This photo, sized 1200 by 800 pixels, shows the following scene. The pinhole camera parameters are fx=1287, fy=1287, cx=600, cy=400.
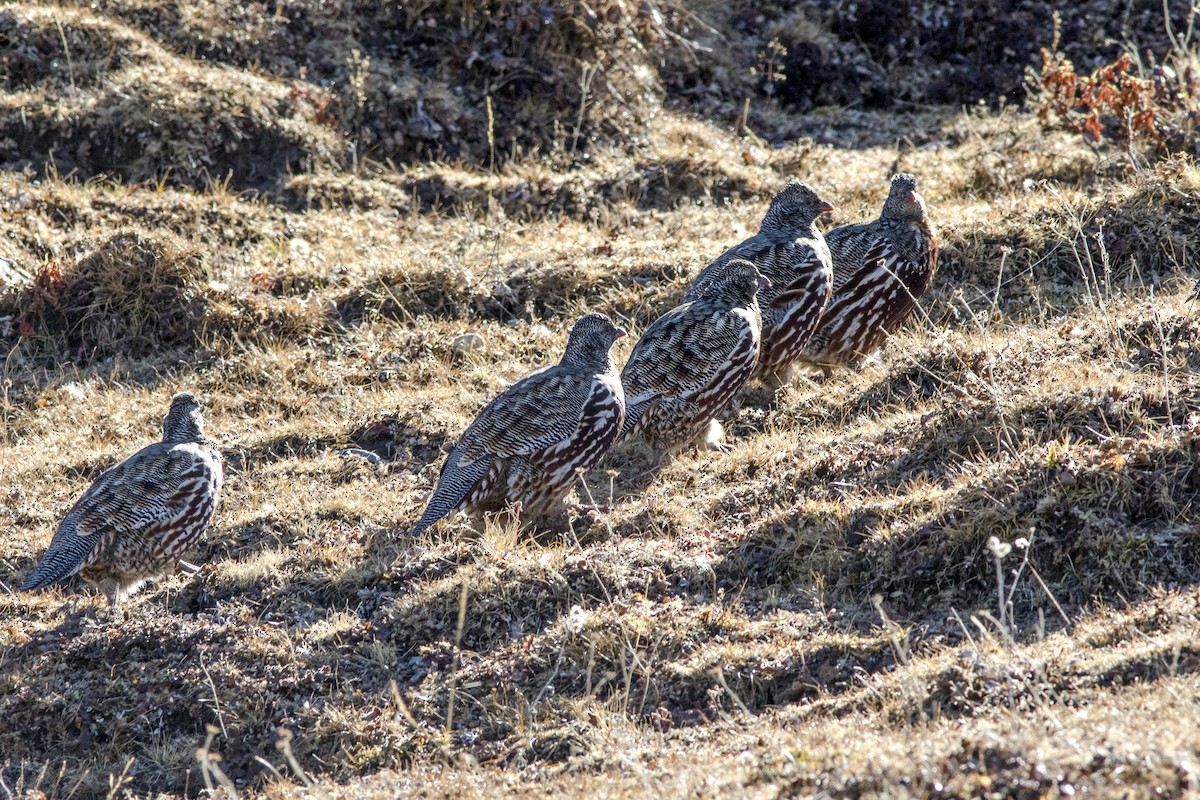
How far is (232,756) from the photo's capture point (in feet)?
24.2

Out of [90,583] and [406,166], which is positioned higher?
[406,166]

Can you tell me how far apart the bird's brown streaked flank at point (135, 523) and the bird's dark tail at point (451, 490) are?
5.30ft

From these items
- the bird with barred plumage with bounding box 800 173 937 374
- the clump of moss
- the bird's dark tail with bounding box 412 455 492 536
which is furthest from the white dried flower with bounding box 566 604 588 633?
the clump of moss

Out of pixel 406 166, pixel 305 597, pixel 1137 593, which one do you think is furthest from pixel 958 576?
pixel 406 166

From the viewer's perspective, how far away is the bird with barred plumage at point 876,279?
36.0ft

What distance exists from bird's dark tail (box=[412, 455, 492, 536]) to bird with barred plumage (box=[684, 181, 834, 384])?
260cm

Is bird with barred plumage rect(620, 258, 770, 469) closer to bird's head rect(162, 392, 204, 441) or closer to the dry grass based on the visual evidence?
the dry grass

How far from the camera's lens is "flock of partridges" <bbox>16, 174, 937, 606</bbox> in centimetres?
902

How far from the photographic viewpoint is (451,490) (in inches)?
357

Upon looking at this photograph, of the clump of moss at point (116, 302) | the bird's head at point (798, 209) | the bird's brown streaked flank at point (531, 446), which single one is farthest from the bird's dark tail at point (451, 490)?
the clump of moss at point (116, 302)

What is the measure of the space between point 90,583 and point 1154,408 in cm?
740

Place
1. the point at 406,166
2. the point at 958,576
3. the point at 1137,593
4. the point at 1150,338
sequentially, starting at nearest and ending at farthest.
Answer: the point at 1137,593 < the point at 958,576 < the point at 1150,338 < the point at 406,166

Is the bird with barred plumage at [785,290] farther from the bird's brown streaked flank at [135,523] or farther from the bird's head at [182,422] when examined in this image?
the bird's brown streaked flank at [135,523]

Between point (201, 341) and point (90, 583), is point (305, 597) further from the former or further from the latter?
point (201, 341)
